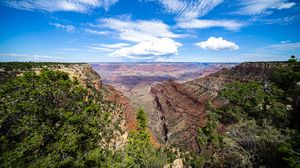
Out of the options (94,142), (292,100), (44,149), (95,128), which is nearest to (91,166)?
(94,142)

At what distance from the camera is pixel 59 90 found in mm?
14828

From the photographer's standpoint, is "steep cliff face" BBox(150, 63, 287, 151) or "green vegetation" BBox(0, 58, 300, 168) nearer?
"green vegetation" BBox(0, 58, 300, 168)

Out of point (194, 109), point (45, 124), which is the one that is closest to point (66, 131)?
point (45, 124)

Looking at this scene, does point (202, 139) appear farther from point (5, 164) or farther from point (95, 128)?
point (5, 164)

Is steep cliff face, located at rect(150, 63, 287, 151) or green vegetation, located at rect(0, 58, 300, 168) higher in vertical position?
green vegetation, located at rect(0, 58, 300, 168)

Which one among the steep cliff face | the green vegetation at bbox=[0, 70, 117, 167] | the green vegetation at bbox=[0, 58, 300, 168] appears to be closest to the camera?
the green vegetation at bbox=[0, 70, 117, 167]

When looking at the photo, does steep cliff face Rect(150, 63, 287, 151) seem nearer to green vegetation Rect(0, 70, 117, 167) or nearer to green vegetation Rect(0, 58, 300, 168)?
green vegetation Rect(0, 58, 300, 168)

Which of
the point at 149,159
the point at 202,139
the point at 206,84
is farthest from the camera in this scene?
the point at 206,84

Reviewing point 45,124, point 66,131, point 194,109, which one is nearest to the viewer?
point 45,124

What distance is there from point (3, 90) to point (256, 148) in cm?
2242

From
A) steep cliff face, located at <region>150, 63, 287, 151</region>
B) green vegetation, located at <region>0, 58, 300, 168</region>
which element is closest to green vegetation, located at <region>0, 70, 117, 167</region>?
green vegetation, located at <region>0, 58, 300, 168</region>

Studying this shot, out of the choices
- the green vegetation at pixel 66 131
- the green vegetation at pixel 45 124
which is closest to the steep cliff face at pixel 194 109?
the green vegetation at pixel 66 131

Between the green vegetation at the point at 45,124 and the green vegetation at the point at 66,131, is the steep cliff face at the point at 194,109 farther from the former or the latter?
the green vegetation at the point at 45,124

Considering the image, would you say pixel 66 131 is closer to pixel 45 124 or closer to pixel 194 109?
pixel 45 124
